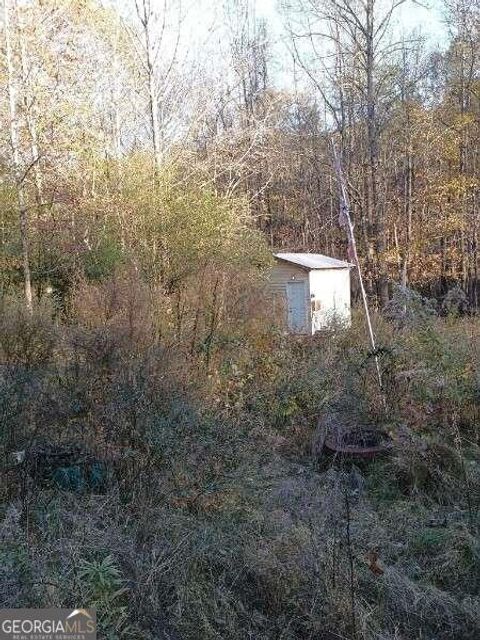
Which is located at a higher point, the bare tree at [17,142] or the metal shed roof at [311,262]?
the bare tree at [17,142]

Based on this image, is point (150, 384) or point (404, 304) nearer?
point (150, 384)

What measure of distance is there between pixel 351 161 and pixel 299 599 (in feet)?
78.0

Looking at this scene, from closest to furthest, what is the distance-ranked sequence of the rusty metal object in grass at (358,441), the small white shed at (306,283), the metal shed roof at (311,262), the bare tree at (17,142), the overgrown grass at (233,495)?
the overgrown grass at (233,495), the rusty metal object in grass at (358,441), the bare tree at (17,142), the small white shed at (306,283), the metal shed roof at (311,262)

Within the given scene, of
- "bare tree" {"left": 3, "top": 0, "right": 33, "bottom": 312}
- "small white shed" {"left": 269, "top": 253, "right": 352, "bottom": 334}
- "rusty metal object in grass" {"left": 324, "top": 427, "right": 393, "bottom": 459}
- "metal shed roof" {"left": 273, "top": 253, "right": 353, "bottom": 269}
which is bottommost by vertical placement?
"rusty metal object in grass" {"left": 324, "top": 427, "right": 393, "bottom": 459}

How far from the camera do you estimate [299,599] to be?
3.30 meters

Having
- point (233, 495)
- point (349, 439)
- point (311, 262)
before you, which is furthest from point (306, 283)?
point (233, 495)

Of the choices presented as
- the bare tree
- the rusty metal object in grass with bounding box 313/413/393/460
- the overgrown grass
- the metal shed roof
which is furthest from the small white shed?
the rusty metal object in grass with bounding box 313/413/393/460

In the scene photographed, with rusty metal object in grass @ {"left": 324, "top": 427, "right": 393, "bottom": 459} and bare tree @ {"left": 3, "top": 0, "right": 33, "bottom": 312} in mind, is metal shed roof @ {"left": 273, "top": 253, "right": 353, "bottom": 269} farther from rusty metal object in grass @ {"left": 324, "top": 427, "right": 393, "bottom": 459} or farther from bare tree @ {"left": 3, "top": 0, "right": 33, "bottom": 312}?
rusty metal object in grass @ {"left": 324, "top": 427, "right": 393, "bottom": 459}

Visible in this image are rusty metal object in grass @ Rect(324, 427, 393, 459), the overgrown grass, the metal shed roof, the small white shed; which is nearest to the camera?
the overgrown grass

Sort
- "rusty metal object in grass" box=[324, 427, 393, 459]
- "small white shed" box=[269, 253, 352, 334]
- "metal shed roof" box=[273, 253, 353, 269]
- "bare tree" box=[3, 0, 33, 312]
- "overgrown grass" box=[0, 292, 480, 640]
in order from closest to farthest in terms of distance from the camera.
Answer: "overgrown grass" box=[0, 292, 480, 640] < "rusty metal object in grass" box=[324, 427, 393, 459] < "bare tree" box=[3, 0, 33, 312] < "small white shed" box=[269, 253, 352, 334] < "metal shed roof" box=[273, 253, 353, 269]

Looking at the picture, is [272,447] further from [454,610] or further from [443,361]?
[454,610]

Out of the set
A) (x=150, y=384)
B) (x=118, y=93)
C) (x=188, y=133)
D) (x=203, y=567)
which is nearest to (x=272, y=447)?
(x=150, y=384)

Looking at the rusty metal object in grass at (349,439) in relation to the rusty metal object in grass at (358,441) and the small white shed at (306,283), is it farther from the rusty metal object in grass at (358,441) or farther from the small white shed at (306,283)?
the small white shed at (306,283)

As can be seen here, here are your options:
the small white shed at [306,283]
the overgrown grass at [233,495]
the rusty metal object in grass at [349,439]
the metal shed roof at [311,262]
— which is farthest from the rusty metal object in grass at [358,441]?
the metal shed roof at [311,262]
